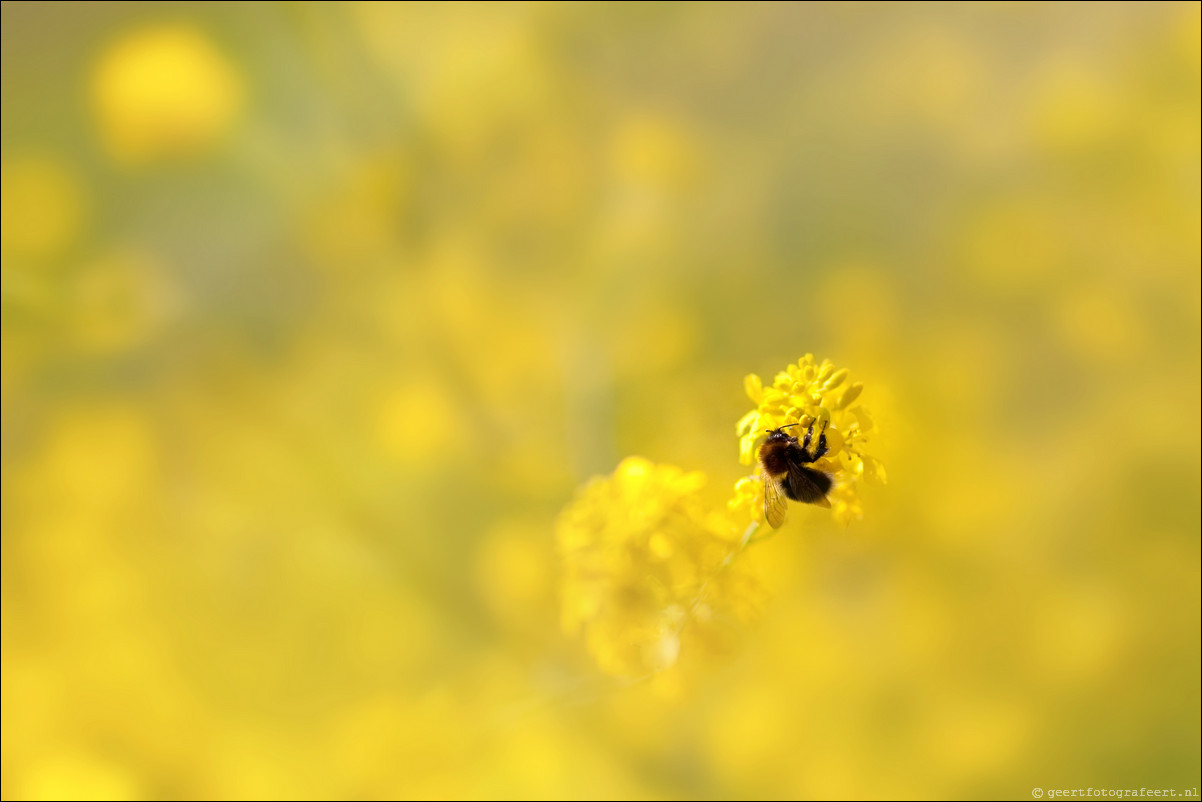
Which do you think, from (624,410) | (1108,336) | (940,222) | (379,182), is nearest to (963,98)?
(940,222)

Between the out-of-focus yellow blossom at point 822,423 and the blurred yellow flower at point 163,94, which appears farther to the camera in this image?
the blurred yellow flower at point 163,94

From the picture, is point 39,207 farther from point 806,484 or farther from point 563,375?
point 806,484

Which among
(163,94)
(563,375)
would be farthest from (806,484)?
(163,94)

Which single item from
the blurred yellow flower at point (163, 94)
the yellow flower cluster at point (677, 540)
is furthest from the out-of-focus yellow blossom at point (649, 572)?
the blurred yellow flower at point (163, 94)

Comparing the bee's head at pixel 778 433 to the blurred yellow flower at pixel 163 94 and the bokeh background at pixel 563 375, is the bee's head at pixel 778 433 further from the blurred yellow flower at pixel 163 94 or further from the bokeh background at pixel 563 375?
the blurred yellow flower at pixel 163 94

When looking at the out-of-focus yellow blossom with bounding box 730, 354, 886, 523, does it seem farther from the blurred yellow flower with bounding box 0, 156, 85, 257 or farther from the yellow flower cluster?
the blurred yellow flower with bounding box 0, 156, 85, 257

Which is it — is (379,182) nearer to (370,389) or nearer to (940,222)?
(370,389)

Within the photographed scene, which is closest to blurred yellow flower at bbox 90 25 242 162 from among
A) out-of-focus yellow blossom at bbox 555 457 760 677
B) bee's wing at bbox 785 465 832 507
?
out-of-focus yellow blossom at bbox 555 457 760 677
